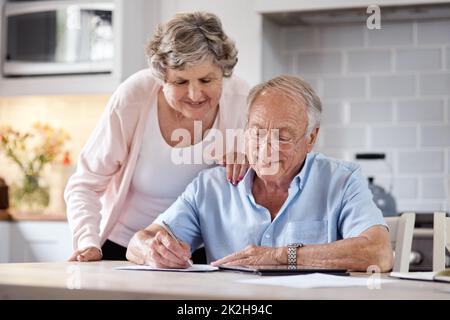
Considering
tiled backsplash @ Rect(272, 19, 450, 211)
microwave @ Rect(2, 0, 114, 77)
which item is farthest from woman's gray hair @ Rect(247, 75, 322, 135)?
microwave @ Rect(2, 0, 114, 77)

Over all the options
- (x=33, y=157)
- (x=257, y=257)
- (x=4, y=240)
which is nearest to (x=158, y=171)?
(x=257, y=257)

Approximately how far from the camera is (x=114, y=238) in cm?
233

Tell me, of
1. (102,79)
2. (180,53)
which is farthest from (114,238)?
(102,79)

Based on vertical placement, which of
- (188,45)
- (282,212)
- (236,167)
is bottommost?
(282,212)

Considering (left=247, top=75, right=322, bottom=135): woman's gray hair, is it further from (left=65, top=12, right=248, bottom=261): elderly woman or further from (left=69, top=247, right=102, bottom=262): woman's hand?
(left=69, top=247, right=102, bottom=262): woman's hand

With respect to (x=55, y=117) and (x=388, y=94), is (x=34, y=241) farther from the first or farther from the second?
(x=388, y=94)

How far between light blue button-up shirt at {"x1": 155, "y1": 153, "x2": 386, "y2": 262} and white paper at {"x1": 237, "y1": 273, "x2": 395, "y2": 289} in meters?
0.43

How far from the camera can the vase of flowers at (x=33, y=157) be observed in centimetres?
381

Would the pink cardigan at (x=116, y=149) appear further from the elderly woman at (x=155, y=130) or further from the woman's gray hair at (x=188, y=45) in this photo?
the woman's gray hair at (x=188, y=45)

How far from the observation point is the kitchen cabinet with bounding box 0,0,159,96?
11.7 feet

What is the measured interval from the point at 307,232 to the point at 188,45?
0.55m

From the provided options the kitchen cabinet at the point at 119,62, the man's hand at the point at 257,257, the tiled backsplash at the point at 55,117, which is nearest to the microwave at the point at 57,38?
the kitchen cabinet at the point at 119,62

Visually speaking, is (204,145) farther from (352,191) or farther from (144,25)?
(144,25)

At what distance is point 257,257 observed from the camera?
173cm
